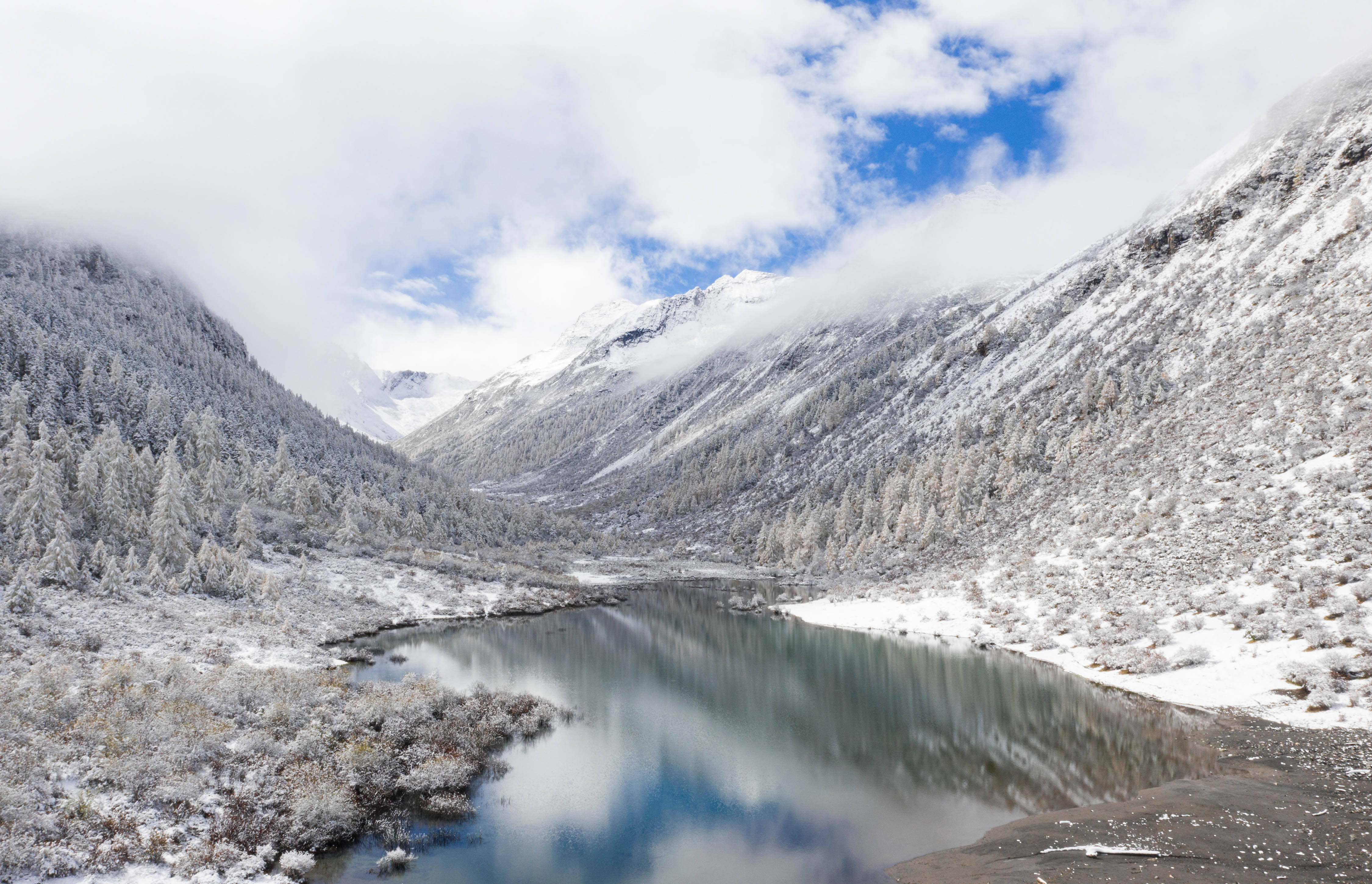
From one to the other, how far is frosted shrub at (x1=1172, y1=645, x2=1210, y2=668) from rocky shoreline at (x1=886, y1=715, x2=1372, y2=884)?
7.62m

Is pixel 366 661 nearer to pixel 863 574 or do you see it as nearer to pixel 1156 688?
pixel 1156 688

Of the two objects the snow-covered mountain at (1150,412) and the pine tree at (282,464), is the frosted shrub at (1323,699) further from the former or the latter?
the pine tree at (282,464)

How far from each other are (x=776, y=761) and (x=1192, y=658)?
19.1 meters

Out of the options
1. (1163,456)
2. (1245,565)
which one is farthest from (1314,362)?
(1245,565)

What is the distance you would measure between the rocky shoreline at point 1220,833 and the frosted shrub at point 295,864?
13.9 metres

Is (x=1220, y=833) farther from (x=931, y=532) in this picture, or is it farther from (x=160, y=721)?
(x=931, y=532)

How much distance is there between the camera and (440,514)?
9425 cm

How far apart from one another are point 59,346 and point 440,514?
46.5m

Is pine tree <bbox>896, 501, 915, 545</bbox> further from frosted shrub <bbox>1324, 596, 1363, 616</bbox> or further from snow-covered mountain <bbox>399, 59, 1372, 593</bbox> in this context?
frosted shrub <bbox>1324, 596, 1363, 616</bbox>

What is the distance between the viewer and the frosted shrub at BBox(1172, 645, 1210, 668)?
2697cm

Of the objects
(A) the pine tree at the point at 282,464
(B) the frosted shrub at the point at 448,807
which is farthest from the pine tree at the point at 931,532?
(A) the pine tree at the point at 282,464

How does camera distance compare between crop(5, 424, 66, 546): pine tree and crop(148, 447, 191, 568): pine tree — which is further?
crop(148, 447, 191, 568): pine tree

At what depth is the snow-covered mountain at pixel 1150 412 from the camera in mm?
36719

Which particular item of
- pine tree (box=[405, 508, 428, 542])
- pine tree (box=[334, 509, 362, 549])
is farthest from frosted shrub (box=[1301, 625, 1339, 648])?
pine tree (box=[405, 508, 428, 542])
